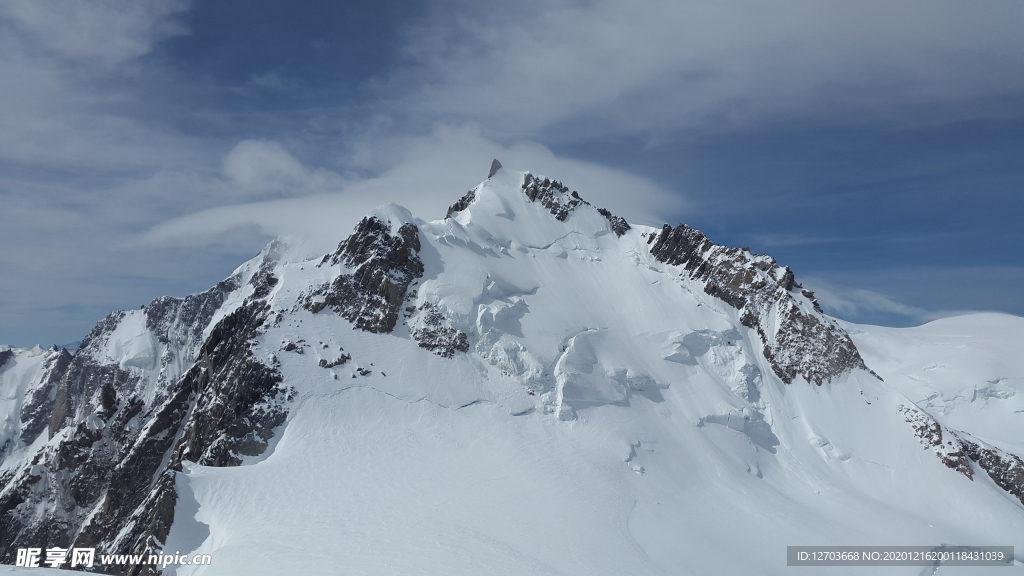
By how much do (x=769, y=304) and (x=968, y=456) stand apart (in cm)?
2432

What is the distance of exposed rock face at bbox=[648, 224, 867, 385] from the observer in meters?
63.2

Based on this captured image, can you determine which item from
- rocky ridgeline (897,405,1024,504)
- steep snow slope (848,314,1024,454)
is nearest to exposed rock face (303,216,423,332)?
rocky ridgeline (897,405,1024,504)

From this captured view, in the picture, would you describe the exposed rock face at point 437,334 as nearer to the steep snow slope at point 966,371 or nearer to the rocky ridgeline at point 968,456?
the rocky ridgeline at point 968,456

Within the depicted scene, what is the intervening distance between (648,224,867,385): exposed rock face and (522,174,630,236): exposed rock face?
5.66 metres

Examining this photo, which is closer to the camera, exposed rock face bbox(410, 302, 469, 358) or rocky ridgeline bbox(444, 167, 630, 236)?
exposed rock face bbox(410, 302, 469, 358)

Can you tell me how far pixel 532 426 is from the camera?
50.0m

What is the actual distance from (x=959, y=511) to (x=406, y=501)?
50449mm

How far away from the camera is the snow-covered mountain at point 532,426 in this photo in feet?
120

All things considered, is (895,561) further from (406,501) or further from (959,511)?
(406,501)

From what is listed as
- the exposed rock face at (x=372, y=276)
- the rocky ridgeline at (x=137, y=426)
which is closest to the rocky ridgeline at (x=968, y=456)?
the exposed rock face at (x=372, y=276)

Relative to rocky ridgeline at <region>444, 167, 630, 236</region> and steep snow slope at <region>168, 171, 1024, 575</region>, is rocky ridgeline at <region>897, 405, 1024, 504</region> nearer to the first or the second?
steep snow slope at <region>168, 171, 1024, 575</region>

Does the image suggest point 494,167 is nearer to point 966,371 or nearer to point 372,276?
point 372,276

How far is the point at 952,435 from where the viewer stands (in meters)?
55.1

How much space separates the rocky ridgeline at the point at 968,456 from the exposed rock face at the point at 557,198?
140 feet
